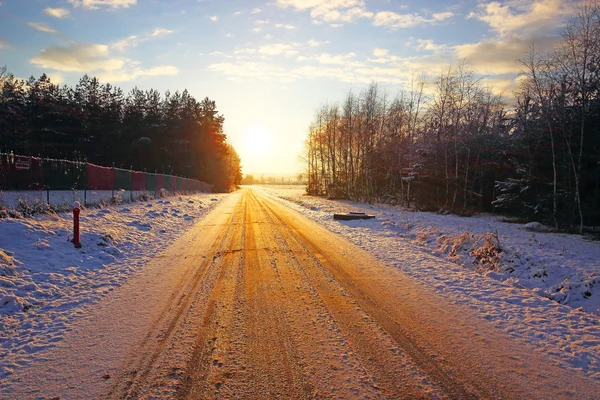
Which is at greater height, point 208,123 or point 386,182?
point 208,123

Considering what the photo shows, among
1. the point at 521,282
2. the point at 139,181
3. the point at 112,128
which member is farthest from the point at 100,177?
the point at 112,128

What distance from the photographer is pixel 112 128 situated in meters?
44.8

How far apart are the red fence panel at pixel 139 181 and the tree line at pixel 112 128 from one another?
1028cm

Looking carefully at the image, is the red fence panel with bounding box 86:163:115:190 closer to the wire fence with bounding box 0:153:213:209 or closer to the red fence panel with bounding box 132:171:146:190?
the wire fence with bounding box 0:153:213:209

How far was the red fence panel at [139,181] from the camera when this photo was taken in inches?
844

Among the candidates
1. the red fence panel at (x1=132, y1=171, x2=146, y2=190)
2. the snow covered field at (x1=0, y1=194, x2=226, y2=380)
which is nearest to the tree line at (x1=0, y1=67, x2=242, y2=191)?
the red fence panel at (x1=132, y1=171, x2=146, y2=190)

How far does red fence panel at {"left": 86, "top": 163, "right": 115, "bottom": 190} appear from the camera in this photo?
15781 millimetres

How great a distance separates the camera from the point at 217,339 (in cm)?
403

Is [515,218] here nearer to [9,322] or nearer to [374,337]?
[374,337]

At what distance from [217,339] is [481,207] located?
29320 millimetres

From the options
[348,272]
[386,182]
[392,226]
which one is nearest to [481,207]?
[386,182]

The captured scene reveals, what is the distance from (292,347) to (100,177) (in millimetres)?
16735

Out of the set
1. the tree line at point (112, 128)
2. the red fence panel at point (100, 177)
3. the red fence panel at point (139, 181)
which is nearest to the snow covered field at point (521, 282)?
the red fence panel at point (100, 177)

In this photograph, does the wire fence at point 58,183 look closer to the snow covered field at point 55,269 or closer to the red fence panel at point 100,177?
the red fence panel at point 100,177
